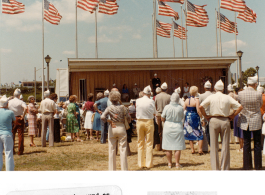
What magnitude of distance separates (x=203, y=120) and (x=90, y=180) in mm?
3479

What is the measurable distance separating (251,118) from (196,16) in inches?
302

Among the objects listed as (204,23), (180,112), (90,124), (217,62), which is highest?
(204,23)

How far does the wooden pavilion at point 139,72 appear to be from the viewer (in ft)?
42.0

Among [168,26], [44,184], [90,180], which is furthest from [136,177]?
[168,26]

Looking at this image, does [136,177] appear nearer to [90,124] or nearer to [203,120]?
[203,120]

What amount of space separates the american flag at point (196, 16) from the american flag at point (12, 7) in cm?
722

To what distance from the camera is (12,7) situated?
578 cm

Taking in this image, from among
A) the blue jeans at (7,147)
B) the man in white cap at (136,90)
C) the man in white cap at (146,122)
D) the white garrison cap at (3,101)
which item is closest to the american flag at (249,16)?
the man in white cap at (146,122)

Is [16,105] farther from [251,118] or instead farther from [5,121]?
[251,118]

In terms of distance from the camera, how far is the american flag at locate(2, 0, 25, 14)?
559 cm

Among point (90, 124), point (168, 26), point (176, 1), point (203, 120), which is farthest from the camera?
point (168, 26)

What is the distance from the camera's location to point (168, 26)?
1386 cm

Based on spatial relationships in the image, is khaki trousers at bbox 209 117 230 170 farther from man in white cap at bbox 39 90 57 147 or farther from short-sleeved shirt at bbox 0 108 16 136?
man in white cap at bbox 39 90 57 147

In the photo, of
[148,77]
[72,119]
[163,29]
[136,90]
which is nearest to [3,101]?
[72,119]
